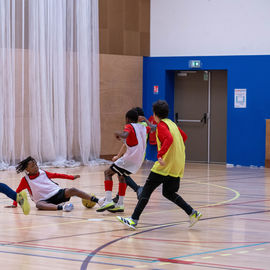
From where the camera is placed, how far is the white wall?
16.6 m

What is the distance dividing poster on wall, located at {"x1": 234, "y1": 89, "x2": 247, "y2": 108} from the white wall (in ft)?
3.47

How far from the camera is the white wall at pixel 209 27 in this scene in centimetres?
1664

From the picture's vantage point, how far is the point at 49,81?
1627 centimetres

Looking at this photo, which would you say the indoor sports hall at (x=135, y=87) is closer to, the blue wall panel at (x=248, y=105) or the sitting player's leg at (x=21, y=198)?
the blue wall panel at (x=248, y=105)

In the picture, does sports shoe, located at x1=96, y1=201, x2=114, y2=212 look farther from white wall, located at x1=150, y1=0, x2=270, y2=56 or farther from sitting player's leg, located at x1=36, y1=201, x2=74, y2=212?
white wall, located at x1=150, y1=0, x2=270, y2=56

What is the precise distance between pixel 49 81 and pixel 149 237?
1024cm

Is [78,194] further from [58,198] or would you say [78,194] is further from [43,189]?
[43,189]

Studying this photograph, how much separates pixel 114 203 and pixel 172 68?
9869 millimetres

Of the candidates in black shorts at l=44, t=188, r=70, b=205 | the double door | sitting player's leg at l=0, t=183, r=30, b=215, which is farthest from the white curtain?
sitting player's leg at l=0, t=183, r=30, b=215

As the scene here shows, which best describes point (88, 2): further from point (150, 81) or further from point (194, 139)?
point (194, 139)

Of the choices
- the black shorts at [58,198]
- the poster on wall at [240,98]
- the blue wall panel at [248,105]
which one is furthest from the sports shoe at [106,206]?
the poster on wall at [240,98]

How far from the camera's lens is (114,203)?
8.56 m

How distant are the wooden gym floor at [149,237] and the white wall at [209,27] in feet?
23.4

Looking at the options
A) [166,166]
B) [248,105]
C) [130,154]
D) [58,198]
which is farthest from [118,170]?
[248,105]
